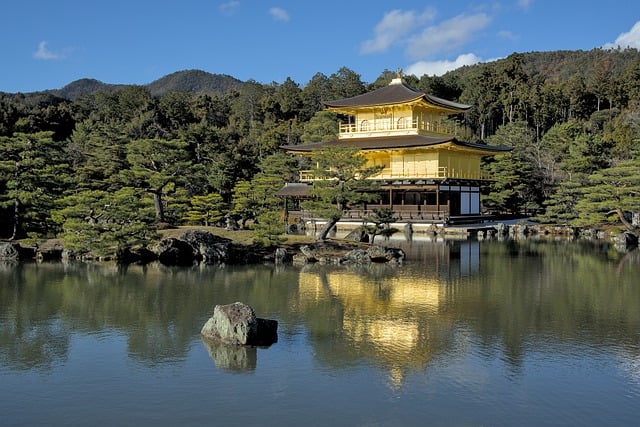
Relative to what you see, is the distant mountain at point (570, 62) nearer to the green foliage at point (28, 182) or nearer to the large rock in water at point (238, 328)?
the green foliage at point (28, 182)

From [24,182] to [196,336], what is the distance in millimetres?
14526

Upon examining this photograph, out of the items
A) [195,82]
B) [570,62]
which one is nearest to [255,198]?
[570,62]

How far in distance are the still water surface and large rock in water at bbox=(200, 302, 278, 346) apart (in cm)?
25

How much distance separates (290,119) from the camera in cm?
6206

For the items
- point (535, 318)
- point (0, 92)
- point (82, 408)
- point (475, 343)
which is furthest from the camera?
point (0, 92)

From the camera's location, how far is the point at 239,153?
43.1 metres

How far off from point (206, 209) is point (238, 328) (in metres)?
16.8

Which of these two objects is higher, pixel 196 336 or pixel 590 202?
pixel 590 202

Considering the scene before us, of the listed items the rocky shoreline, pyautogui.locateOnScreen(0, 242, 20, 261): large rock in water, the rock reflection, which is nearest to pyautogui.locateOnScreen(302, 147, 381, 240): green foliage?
the rocky shoreline

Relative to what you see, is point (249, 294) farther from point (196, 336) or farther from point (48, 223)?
point (48, 223)

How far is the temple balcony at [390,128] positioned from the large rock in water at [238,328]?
28.0m

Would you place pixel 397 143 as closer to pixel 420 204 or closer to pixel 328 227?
pixel 420 204

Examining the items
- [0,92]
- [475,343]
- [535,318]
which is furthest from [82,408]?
[0,92]

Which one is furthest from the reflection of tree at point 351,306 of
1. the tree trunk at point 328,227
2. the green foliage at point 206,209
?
the green foliage at point 206,209
